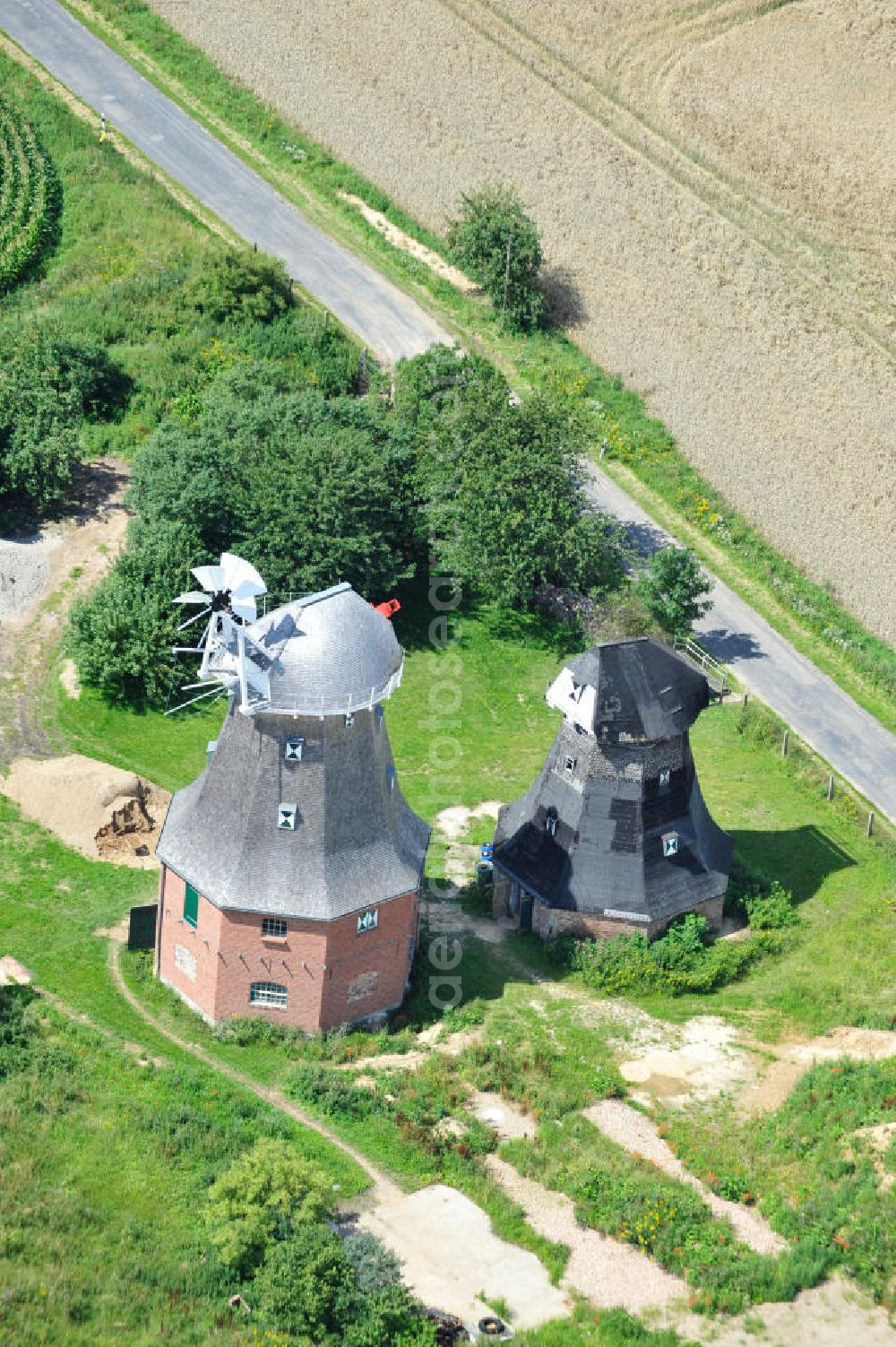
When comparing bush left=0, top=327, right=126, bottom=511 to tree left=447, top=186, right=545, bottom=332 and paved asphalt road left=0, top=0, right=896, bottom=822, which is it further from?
tree left=447, top=186, right=545, bottom=332

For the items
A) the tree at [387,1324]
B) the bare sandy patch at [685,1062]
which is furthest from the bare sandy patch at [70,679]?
the tree at [387,1324]

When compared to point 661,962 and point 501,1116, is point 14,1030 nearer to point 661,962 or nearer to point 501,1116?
point 501,1116

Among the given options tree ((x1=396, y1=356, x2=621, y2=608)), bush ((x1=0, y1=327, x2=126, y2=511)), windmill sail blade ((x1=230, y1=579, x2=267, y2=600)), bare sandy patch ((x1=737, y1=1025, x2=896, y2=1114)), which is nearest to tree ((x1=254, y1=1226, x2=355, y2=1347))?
bare sandy patch ((x1=737, y1=1025, x2=896, y2=1114))

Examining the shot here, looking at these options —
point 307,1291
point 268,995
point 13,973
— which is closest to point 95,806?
point 13,973

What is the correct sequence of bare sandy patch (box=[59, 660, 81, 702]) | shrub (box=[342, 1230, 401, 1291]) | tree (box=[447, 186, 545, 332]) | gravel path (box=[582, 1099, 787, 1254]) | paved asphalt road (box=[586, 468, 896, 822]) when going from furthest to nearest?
tree (box=[447, 186, 545, 332]) → paved asphalt road (box=[586, 468, 896, 822]) → bare sandy patch (box=[59, 660, 81, 702]) → gravel path (box=[582, 1099, 787, 1254]) → shrub (box=[342, 1230, 401, 1291])

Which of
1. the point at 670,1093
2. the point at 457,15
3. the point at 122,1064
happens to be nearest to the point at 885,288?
the point at 457,15

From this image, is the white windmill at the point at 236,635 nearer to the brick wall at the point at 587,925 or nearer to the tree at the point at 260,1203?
the tree at the point at 260,1203

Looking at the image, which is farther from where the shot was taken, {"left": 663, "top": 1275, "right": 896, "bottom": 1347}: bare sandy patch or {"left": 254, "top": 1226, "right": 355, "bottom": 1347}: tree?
{"left": 663, "top": 1275, "right": 896, "bottom": 1347}: bare sandy patch

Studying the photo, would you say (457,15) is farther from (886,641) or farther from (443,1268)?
(443,1268)
